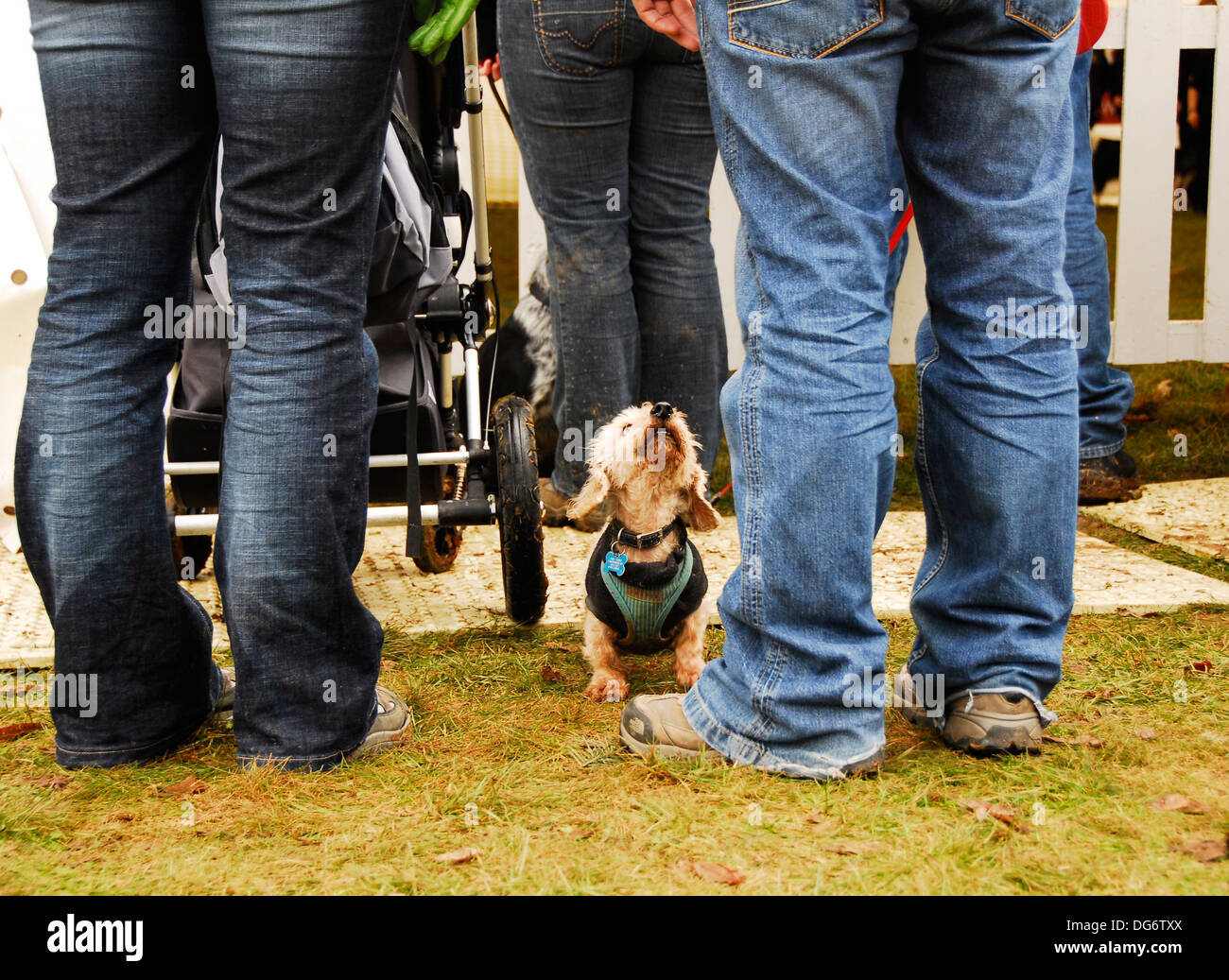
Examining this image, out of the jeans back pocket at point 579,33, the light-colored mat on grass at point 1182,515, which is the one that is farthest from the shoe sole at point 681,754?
the light-colored mat on grass at point 1182,515

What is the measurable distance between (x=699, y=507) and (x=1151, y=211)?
9.04ft

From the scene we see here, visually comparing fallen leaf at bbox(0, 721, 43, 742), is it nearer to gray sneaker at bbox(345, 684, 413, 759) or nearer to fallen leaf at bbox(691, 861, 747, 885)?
gray sneaker at bbox(345, 684, 413, 759)

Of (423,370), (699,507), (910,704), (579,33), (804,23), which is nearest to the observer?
(804,23)

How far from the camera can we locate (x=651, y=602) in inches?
97.8

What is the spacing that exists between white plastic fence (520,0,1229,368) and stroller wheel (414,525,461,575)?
1370 mm

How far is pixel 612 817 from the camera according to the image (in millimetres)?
1811

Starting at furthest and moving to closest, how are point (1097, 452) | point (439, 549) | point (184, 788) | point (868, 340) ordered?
1. point (1097, 452)
2. point (439, 549)
3. point (184, 788)
4. point (868, 340)

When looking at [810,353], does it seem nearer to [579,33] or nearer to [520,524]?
[520,524]

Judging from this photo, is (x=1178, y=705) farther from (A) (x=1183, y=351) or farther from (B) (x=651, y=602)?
(A) (x=1183, y=351)

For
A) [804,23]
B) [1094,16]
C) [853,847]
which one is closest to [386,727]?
[853,847]

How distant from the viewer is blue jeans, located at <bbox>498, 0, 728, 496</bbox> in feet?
9.85

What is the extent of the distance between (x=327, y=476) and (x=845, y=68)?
1021 mm

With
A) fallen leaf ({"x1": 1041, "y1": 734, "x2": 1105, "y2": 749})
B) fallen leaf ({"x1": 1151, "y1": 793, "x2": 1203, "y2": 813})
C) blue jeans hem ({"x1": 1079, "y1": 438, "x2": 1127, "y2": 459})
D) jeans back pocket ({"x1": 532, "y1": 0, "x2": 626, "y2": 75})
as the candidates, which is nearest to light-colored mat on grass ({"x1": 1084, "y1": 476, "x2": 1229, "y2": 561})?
blue jeans hem ({"x1": 1079, "y1": 438, "x2": 1127, "y2": 459})

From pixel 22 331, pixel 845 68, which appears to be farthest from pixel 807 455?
pixel 22 331
